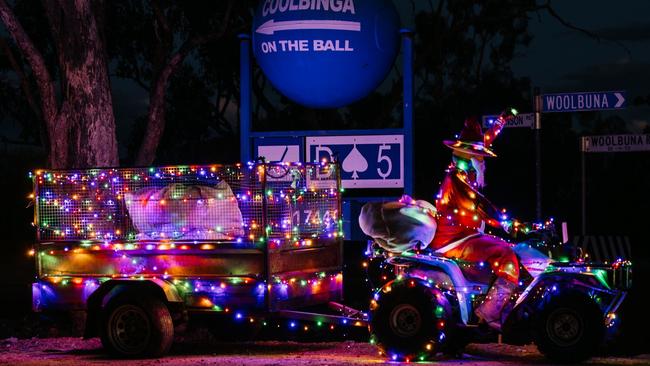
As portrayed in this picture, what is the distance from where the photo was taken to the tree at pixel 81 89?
13.3 m

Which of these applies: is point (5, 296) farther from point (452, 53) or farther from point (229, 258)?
point (452, 53)

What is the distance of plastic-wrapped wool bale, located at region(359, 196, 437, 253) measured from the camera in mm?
9555

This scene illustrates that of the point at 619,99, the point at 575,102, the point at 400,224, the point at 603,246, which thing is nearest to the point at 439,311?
the point at 400,224

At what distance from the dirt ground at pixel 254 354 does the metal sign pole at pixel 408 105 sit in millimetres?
2475

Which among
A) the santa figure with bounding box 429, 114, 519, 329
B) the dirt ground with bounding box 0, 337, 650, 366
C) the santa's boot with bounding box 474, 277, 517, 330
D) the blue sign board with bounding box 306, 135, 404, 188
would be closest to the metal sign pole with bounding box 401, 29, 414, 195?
the blue sign board with bounding box 306, 135, 404, 188

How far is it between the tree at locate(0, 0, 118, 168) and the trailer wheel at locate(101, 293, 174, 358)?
3.66 m

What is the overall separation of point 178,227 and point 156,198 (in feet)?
1.20

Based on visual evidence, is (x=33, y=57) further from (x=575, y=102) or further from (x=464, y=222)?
(x=575, y=102)

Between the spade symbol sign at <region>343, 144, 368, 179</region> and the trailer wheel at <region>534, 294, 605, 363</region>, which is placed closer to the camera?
the trailer wheel at <region>534, 294, 605, 363</region>

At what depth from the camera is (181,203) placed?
1012cm

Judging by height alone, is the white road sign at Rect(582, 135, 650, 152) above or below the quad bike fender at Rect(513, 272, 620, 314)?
above

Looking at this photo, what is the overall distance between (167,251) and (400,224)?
7.43ft

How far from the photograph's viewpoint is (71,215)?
1052 centimetres

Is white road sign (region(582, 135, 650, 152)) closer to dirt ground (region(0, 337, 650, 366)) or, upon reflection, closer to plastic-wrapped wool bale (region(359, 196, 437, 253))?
dirt ground (region(0, 337, 650, 366))
